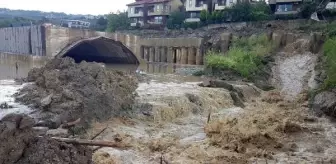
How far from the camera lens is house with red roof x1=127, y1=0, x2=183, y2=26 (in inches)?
2311

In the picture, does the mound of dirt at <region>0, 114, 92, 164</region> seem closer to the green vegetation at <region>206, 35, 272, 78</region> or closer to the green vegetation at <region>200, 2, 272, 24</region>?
the green vegetation at <region>206, 35, 272, 78</region>

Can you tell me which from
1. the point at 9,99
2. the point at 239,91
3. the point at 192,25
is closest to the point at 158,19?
the point at 192,25

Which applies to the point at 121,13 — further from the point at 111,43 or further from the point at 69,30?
the point at 69,30

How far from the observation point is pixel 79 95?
1150cm

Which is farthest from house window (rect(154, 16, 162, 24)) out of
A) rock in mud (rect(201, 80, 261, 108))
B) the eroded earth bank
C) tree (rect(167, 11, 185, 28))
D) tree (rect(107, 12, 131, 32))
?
the eroded earth bank

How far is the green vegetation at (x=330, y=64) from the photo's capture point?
15985 mm

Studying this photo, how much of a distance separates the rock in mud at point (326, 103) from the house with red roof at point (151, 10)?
145 feet

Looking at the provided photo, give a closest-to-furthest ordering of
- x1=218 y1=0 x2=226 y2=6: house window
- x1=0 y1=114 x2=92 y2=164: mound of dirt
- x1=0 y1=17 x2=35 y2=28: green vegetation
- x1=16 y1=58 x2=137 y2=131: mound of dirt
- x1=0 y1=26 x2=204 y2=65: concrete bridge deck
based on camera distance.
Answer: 1. x1=0 y1=114 x2=92 y2=164: mound of dirt
2. x1=16 y1=58 x2=137 y2=131: mound of dirt
3. x1=0 y1=26 x2=204 y2=65: concrete bridge deck
4. x1=218 y1=0 x2=226 y2=6: house window
5. x1=0 y1=17 x2=35 y2=28: green vegetation

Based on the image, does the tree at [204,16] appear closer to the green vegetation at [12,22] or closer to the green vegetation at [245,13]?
the green vegetation at [245,13]

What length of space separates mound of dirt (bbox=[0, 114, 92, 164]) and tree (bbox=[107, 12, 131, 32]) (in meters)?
55.1

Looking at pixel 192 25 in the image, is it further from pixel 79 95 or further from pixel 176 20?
pixel 79 95

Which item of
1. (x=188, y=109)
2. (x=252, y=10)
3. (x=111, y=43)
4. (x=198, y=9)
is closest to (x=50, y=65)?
(x=188, y=109)

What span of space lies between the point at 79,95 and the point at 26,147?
5.45m

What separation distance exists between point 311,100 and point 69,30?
798 inches
